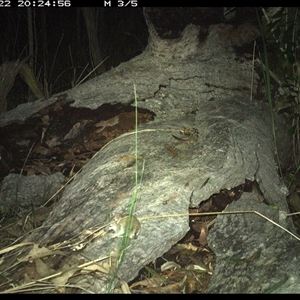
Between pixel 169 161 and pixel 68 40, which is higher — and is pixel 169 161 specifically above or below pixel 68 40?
below

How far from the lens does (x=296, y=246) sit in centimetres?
173

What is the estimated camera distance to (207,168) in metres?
2.07

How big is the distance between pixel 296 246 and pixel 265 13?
1691 mm

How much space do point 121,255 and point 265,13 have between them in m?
1.94

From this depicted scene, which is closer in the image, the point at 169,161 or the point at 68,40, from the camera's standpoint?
the point at 169,161

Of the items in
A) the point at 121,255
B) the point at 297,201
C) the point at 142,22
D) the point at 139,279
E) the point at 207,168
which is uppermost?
the point at 142,22

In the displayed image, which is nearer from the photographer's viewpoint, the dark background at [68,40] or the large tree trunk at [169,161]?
the large tree trunk at [169,161]

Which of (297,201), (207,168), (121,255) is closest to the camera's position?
(121,255)

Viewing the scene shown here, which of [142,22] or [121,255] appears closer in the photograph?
[121,255]

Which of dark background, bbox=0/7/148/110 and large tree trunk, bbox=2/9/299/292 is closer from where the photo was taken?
large tree trunk, bbox=2/9/299/292
